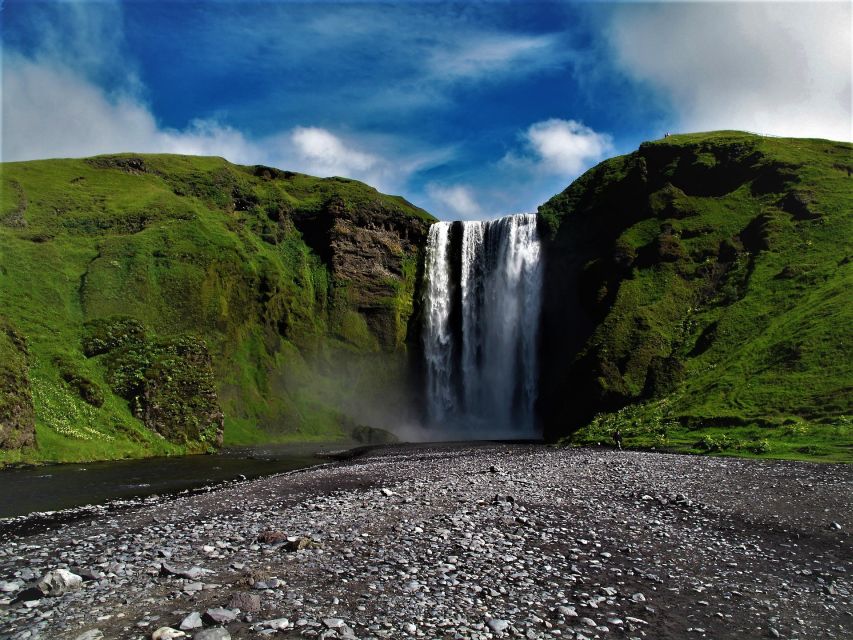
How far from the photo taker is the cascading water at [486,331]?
7050 centimetres

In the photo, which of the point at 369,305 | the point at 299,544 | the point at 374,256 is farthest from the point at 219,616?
the point at 374,256

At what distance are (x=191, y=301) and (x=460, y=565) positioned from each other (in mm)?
→ 58304

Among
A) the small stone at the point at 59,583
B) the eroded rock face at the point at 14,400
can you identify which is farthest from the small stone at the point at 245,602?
the eroded rock face at the point at 14,400

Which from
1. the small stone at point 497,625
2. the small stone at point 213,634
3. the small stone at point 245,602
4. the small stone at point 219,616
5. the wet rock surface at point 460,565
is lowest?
the wet rock surface at point 460,565

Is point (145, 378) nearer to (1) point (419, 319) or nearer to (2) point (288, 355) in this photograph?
(2) point (288, 355)

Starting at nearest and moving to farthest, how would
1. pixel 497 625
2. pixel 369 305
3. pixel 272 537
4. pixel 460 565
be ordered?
pixel 497 625, pixel 460 565, pixel 272 537, pixel 369 305

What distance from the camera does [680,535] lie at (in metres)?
13.7

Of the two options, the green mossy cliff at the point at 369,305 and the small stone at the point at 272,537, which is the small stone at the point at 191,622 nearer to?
the small stone at the point at 272,537

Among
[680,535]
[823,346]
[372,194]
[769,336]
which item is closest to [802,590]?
[680,535]

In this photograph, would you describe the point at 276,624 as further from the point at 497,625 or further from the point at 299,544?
the point at 299,544

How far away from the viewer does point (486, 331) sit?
2926 inches

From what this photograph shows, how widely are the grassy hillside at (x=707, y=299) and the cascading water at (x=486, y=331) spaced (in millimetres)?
3123

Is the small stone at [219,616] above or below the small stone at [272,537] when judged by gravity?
above

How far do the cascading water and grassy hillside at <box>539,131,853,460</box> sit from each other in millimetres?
3123
